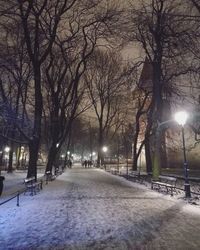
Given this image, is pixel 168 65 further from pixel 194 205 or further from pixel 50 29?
pixel 194 205

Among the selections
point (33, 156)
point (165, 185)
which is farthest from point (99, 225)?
point (33, 156)

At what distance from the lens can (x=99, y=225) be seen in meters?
10.8

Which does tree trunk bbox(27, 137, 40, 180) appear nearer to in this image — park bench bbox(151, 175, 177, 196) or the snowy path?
the snowy path

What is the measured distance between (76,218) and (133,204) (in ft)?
13.4

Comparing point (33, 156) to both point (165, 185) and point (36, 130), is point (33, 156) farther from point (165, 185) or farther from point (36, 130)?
point (165, 185)

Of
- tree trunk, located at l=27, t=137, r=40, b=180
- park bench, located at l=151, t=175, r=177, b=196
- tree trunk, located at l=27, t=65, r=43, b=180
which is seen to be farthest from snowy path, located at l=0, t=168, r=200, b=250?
tree trunk, located at l=27, t=65, r=43, b=180

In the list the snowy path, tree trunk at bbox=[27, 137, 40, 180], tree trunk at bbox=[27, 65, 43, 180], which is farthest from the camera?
tree trunk at bbox=[27, 65, 43, 180]

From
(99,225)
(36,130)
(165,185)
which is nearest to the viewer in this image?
(99,225)

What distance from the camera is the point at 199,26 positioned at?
16.8 m

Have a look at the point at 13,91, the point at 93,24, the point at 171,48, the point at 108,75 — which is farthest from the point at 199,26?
the point at 108,75

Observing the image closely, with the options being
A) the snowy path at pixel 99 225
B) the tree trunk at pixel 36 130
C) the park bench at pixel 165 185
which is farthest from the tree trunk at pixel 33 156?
the park bench at pixel 165 185

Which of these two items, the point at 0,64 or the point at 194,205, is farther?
the point at 0,64

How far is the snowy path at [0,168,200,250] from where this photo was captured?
8.69m

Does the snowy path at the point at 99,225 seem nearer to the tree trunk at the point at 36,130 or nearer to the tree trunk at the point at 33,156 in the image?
the tree trunk at the point at 33,156
